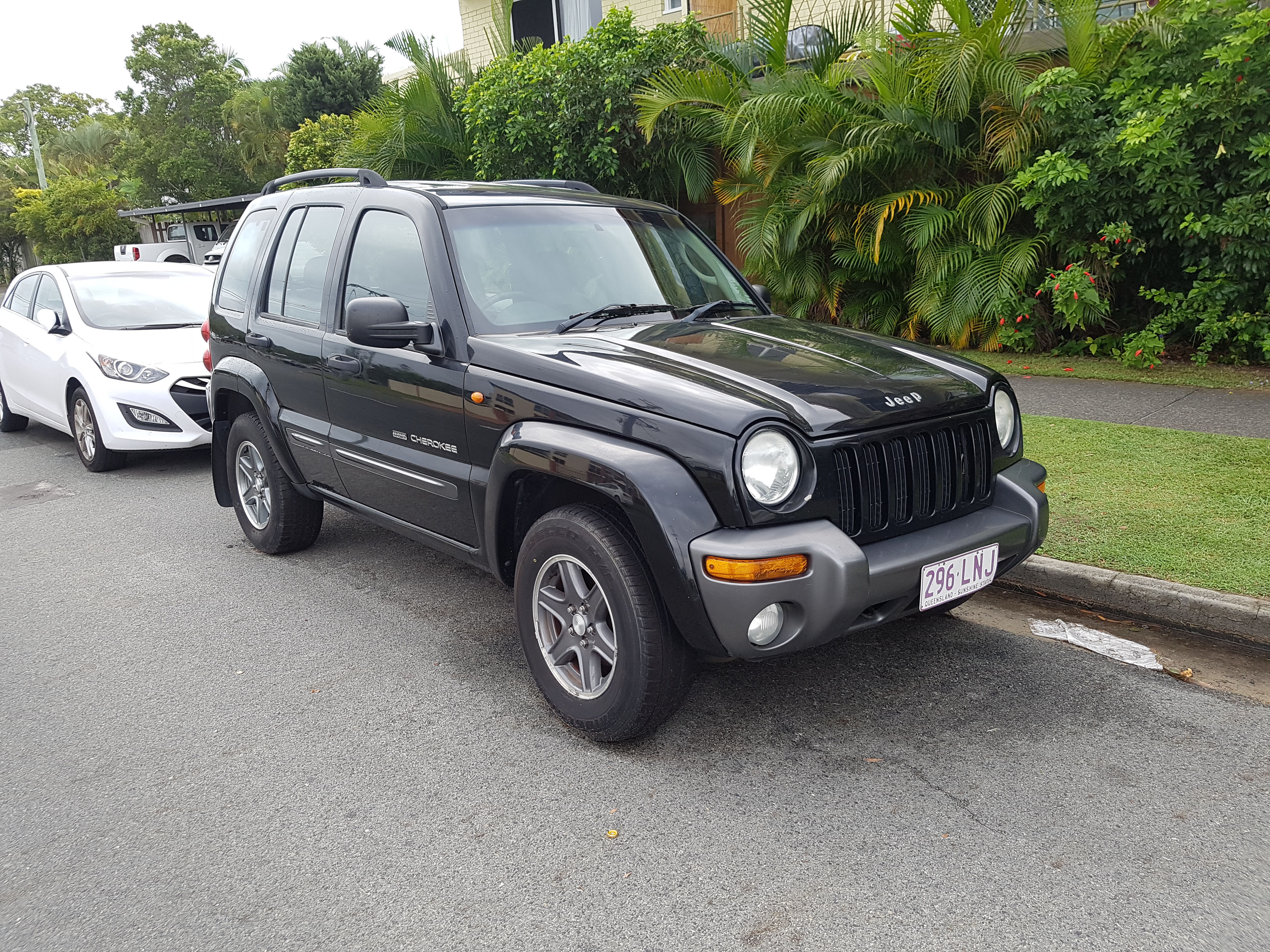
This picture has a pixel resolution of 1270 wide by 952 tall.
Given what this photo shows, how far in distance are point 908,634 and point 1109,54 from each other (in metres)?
7.07

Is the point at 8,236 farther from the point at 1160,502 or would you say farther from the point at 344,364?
the point at 1160,502

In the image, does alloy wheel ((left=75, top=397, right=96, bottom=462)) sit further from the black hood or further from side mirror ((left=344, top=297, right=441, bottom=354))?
the black hood

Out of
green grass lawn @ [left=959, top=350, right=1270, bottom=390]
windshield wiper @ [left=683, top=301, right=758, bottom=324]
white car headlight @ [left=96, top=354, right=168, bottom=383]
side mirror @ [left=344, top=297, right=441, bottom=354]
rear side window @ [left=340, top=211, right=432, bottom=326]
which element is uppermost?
rear side window @ [left=340, top=211, right=432, bottom=326]

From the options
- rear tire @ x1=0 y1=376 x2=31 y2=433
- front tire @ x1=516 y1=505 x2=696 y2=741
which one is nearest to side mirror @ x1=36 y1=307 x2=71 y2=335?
rear tire @ x1=0 y1=376 x2=31 y2=433

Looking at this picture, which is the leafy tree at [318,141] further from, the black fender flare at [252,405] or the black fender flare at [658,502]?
the black fender flare at [658,502]

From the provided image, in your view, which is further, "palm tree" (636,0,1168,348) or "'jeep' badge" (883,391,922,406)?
"palm tree" (636,0,1168,348)

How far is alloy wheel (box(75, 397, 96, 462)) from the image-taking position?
800cm

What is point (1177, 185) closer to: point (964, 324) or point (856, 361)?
point (964, 324)

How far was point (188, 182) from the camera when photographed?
38312 mm

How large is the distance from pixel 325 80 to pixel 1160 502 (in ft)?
106

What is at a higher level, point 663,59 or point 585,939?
point 663,59

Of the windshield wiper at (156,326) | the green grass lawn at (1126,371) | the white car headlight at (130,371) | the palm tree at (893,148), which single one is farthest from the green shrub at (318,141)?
the green grass lawn at (1126,371)

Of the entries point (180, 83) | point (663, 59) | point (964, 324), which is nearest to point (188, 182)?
point (180, 83)

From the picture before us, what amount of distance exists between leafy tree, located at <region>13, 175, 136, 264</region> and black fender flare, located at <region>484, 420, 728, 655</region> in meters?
42.1
